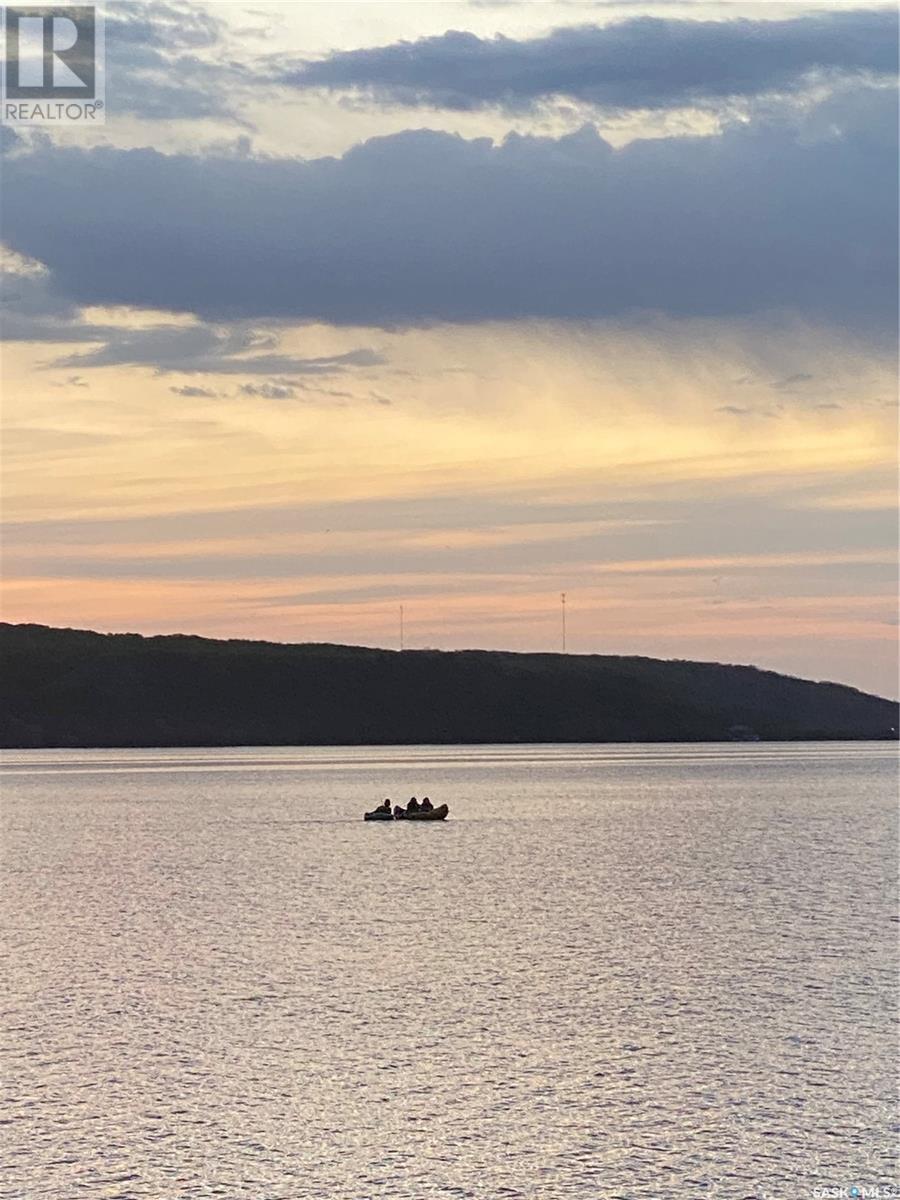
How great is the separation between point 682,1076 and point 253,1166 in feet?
48.3

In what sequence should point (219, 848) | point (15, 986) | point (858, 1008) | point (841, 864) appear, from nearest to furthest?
point (858, 1008) < point (15, 986) < point (841, 864) < point (219, 848)

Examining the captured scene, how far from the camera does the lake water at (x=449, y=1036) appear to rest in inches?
1687

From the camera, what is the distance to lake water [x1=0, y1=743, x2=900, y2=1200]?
1687 inches

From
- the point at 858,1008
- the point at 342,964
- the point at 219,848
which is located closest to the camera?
the point at 858,1008

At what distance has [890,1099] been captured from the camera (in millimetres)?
48938

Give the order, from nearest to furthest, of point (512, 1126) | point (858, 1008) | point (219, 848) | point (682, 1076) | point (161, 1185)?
point (161, 1185) < point (512, 1126) < point (682, 1076) < point (858, 1008) < point (219, 848)

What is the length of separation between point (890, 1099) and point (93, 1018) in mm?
27538

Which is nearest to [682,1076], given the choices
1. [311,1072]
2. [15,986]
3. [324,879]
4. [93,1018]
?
[311,1072]

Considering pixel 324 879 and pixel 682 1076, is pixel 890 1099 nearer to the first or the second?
pixel 682 1076

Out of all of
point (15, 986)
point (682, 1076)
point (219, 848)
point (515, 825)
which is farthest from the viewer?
point (515, 825)

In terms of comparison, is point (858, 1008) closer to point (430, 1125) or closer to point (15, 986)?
point (430, 1125)

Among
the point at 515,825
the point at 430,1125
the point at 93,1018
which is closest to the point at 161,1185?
the point at 430,1125

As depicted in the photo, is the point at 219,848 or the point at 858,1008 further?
the point at 219,848

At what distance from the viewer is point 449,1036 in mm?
58219
